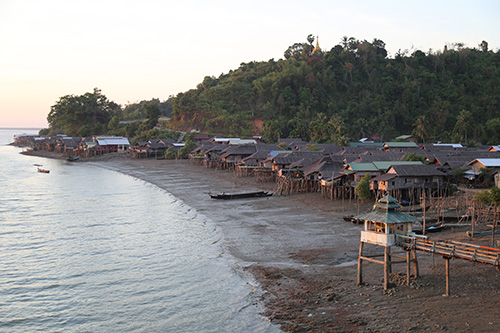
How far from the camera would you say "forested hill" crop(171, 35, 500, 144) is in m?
114

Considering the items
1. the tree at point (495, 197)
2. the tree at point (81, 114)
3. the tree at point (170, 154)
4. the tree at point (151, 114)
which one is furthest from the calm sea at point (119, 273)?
the tree at point (81, 114)

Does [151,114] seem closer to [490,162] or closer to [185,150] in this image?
[185,150]

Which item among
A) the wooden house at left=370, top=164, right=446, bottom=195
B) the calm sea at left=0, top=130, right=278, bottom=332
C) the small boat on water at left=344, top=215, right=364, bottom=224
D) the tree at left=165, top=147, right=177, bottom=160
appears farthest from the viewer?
the tree at left=165, top=147, right=177, bottom=160

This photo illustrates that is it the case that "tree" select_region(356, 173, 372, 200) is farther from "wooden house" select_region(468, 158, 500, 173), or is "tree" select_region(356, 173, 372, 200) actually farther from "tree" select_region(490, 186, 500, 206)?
"wooden house" select_region(468, 158, 500, 173)

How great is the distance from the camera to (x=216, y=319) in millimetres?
19516

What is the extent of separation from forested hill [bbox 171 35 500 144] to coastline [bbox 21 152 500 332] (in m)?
68.1

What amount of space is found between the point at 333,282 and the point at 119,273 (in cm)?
1231

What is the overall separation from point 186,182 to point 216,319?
46.7 metres

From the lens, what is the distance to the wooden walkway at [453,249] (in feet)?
61.9

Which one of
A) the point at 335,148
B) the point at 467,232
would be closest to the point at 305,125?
the point at 335,148

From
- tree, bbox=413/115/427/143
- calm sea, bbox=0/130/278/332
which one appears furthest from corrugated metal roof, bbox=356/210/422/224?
tree, bbox=413/115/427/143

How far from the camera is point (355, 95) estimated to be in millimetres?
132750

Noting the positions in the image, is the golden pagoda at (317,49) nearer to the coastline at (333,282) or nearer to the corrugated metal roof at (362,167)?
the corrugated metal roof at (362,167)

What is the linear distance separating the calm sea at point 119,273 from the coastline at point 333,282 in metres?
1.50
